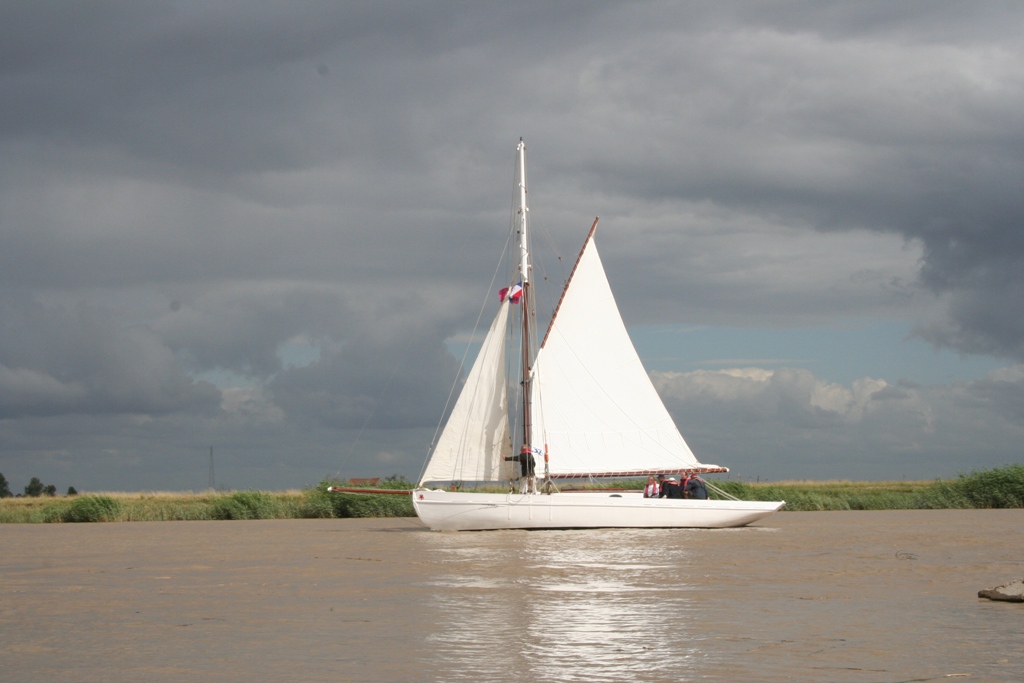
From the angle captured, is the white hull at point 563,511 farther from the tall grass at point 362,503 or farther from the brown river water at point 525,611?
the tall grass at point 362,503

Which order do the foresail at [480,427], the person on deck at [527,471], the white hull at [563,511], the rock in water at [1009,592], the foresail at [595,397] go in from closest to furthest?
1. the rock in water at [1009,592]
2. the white hull at [563,511]
3. the person on deck at [527,471]
4. the foresail at [480,427]
5. the foresail at [595,397]

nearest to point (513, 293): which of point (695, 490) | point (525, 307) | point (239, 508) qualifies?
point (525, 307)

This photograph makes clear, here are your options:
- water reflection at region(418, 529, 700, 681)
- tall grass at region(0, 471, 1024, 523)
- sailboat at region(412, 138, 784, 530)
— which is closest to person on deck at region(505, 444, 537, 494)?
sailboat at region(412, 138, 784, 530)

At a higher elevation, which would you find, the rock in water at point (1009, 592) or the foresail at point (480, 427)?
the foresail at point (480, 427)

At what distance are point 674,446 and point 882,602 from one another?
843 inches

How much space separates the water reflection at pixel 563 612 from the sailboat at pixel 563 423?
7.61m

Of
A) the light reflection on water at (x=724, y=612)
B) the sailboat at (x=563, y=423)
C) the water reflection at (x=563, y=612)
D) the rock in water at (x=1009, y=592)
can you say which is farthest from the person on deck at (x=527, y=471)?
the rock in water at (x=1009, y=592)

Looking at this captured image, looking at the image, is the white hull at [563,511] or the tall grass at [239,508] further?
the tall grass at [239,508]

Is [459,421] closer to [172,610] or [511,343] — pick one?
[511,343]

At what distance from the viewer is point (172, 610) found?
15266mm

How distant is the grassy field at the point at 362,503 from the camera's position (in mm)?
45853

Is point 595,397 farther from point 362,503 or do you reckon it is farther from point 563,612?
point 563,612

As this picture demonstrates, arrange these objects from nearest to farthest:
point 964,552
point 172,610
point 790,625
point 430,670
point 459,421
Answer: point 430,670 < point 790,625 < point 172,610 < point 964,552 < point 459,421

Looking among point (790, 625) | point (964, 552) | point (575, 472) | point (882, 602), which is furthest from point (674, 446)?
point (790, 625)
